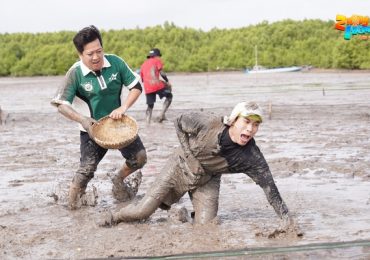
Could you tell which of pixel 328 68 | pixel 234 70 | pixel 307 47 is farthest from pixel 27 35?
pixel 328 68

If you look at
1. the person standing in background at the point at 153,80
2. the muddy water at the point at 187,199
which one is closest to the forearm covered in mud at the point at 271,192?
the muddy water at the point at 187,199

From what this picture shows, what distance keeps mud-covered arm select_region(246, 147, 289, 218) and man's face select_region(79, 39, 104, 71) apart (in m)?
1.67

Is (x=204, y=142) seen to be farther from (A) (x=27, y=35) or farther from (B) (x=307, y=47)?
(A) (x=27, y=35)

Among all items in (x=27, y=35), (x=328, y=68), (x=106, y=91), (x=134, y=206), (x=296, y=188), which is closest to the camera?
(x=134, y=206)

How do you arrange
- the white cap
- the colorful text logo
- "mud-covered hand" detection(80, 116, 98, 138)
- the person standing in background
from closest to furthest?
the white cap < "mud-covered hand" detection(80, 116, 98, 138) < the colorful text logo < the person standing in background

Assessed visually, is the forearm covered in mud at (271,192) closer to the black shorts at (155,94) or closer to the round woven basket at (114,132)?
the round woven basket at (114,132)

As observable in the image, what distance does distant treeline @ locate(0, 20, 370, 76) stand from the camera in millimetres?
59219

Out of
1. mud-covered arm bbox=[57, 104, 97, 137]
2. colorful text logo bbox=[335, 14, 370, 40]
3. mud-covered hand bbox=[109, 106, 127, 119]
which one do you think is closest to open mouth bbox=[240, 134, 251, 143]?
mud-covered hand bbox=[109, 106, 127, 119]

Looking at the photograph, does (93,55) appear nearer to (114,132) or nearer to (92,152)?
(114,132)

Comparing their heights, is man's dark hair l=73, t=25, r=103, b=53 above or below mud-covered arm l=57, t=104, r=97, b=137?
above

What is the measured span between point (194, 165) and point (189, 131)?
301mm

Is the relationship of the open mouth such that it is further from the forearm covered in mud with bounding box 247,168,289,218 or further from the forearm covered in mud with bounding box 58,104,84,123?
the forearm covered in mud with bounding box 58,104,84,123

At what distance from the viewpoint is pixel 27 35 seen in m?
71.9

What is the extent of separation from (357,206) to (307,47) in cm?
5382
